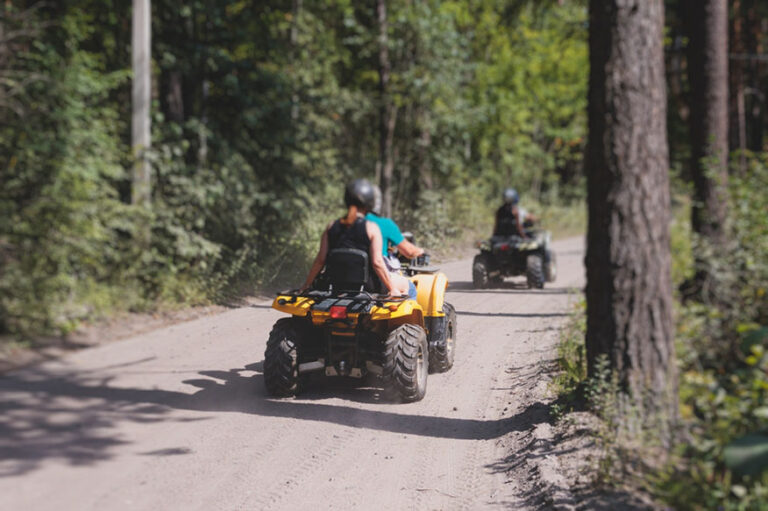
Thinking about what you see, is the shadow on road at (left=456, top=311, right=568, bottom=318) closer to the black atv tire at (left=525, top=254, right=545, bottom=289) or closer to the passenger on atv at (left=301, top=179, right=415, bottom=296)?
the black atv tire at (left=525, top=254, right=545, bottom=289)

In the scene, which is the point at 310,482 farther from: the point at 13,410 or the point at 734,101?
the point at 734,101

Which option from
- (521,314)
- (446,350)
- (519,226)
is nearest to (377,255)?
(446,350)

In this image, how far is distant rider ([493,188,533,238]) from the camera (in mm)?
14883

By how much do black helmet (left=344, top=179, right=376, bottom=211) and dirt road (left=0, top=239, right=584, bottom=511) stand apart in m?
1.64

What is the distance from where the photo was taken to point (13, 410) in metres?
5.83

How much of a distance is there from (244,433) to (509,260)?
9.47 meters

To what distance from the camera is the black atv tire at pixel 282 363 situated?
22.0 ft

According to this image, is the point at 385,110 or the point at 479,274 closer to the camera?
the point at 479,274

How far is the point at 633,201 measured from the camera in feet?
16.8

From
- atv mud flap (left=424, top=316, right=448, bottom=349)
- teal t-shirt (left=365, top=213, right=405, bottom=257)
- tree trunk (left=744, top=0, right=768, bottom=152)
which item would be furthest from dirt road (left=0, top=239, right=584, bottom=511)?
tree trunk (left=744, top=0, right=768, bottom=152)

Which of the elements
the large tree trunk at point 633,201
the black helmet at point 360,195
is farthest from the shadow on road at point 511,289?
the large tree trunk at point 633,201

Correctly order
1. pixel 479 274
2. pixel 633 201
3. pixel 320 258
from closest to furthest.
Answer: pixel 633 201, pixel 320 258, pixel 479 274

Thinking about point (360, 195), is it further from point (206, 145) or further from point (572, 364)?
point (206, 145)

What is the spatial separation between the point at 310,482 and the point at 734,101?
22493mm
